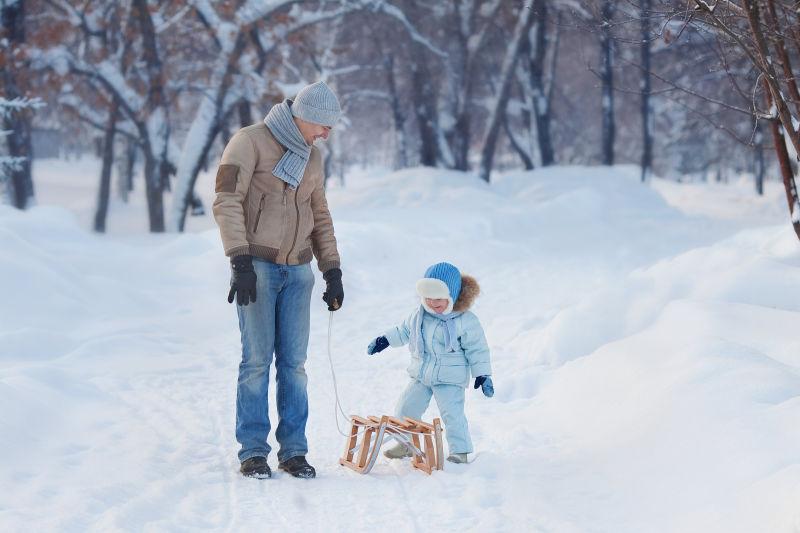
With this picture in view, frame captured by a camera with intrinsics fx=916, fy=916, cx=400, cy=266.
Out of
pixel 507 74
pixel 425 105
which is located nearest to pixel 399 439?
pixel 507 74

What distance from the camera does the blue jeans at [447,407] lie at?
4758 mm

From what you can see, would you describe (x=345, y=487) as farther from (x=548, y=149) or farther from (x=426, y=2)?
(x=548, y=149)

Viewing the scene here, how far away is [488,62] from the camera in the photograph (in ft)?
87.5

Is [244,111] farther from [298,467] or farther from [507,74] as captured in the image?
[298,467]

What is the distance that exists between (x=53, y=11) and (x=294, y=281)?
50.8 feet

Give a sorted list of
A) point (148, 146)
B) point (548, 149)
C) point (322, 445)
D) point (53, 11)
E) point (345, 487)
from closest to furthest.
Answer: point (345, 487), point (322, 445), point (148, 146), point (53, 11), point (548, 149)

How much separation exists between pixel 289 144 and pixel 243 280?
735 millimetres

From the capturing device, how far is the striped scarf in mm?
4480

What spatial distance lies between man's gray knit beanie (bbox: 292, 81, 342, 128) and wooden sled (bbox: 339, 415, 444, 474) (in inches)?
60.3

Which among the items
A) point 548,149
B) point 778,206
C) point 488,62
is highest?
point 488,62

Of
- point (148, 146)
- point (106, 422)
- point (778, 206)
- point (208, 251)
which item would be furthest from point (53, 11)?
point (778, 206)

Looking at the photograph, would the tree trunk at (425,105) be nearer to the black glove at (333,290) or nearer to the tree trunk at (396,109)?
the tree trunk at (396,109)

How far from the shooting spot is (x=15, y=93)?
1466 cm

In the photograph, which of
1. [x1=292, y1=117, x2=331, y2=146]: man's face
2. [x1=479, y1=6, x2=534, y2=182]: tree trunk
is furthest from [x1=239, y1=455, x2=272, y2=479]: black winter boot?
[x1=479, y1=6, x2=534, y2=182]: tree trunk
